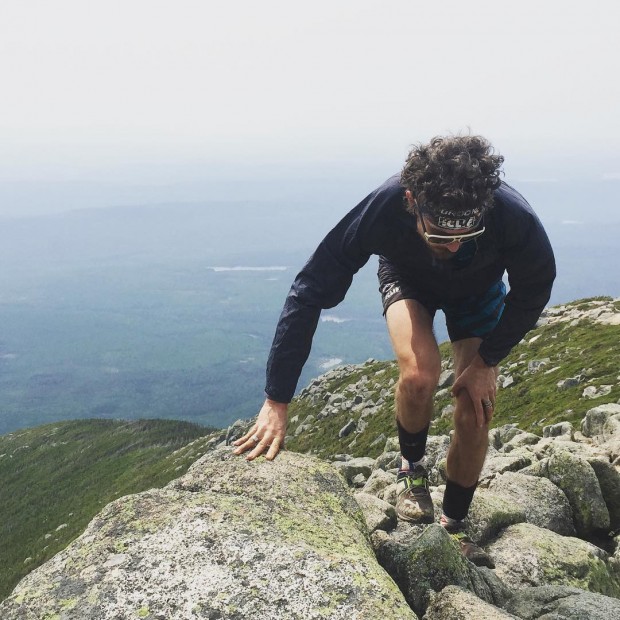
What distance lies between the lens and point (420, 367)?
24.3 ft

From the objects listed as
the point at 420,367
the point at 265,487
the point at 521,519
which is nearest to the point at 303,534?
the point at 265,487

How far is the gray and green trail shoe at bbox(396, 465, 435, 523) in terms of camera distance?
351 inches

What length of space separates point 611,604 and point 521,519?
3305mm

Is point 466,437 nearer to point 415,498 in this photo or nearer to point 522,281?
point 415,498

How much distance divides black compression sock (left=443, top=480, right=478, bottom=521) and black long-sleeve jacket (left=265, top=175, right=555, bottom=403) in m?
2.15

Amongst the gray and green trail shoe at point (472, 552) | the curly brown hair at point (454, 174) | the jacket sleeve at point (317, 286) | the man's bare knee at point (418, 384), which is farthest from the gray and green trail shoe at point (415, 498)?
the curly brown hair at point (454, 174)

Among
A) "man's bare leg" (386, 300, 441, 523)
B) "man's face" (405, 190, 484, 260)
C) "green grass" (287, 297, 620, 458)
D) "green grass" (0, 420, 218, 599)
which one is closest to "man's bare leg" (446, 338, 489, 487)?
"man's bare leg" (386, 300, 441, 523)

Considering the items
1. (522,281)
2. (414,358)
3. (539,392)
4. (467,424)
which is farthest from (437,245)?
(539,392)

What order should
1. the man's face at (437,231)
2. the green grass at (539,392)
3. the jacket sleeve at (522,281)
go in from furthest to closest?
the green grass at (539,392) < the jacket sleeve at (522,281) < the man's face at (437,231)

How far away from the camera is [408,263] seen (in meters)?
7.77

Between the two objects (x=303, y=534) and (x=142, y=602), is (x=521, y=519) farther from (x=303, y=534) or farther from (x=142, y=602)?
(x=142, y=602)

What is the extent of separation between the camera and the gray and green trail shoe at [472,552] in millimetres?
8119

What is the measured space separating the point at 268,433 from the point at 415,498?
321 centimetres

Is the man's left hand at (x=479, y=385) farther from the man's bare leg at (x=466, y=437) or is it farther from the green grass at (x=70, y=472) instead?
the green grass at (x=70, y=472)
